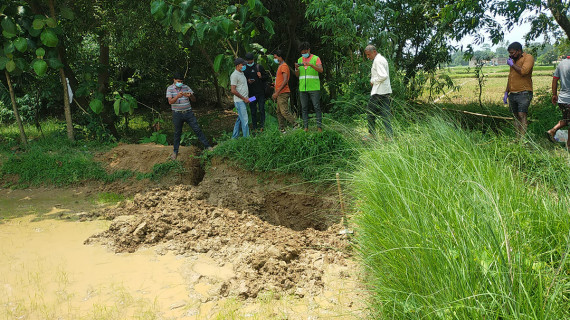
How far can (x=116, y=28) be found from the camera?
29.7 ft

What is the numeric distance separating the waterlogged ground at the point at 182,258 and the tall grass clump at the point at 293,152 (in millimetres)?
295

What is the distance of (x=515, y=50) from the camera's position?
6.14 m

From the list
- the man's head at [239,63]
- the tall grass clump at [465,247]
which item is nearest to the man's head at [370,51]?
the man's head at [239,63]

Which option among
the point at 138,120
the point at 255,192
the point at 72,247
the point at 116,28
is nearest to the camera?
the point at 72,247

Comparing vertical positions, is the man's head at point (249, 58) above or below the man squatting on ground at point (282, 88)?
above

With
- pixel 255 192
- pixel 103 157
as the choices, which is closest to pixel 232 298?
pixel 255 192

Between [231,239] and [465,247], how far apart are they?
10.3 feet

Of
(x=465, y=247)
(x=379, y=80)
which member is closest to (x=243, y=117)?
(x=379, y=80)

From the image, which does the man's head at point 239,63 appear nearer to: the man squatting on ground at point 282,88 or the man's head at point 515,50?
the man squatting on ground at point 282,88

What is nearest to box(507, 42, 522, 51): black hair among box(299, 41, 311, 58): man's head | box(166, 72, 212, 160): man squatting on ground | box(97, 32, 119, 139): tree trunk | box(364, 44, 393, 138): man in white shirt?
box(364, 44, 393, 138): man in white shirt

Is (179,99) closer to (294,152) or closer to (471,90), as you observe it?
(294,152)

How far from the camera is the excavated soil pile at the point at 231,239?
4.07 metres

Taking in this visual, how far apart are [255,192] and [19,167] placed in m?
4.30

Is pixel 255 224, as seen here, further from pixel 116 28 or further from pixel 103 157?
pixel 116 28
